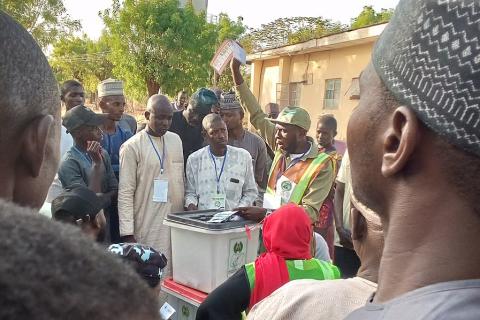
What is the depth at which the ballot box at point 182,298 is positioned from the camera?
3.60 m

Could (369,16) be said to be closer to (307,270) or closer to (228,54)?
(228,54)

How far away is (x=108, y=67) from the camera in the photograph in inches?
1336

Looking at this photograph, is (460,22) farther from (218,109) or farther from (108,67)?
(108,67)

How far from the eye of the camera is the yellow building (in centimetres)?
1409

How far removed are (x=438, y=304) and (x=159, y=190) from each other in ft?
12.0

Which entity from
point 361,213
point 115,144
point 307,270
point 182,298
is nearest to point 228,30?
point 115,144

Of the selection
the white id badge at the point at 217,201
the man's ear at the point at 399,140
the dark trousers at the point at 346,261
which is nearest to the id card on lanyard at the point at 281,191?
the white id badge at the point at 217,201

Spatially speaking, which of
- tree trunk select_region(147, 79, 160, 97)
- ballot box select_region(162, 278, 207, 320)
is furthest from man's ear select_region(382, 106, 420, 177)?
tree trunk select_region(147, 79, 160, 97)

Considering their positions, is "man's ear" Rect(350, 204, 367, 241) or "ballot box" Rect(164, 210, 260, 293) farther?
"ballot box" Rect(164, 210, 260, 293)

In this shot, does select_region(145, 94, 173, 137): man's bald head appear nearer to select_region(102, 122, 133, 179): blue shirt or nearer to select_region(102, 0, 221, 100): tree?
select_region(102, 122, 133, 179): blue shirt

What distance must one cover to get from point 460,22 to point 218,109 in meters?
5.45

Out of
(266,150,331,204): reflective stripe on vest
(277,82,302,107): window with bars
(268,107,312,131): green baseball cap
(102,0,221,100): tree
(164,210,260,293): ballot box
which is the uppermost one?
(102,0,221,100): tree

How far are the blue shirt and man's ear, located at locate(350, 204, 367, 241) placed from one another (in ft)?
10.9

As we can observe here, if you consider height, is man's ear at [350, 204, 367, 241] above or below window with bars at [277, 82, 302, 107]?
below
